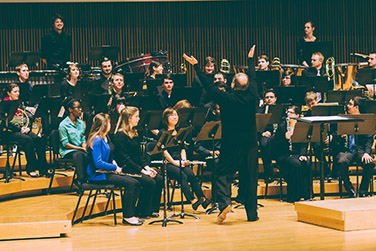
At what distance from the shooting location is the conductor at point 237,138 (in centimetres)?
559

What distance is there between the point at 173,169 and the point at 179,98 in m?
1.32

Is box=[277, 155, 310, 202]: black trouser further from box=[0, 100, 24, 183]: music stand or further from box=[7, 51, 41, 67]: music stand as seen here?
box=[7, 51, 41, 67]: music stand

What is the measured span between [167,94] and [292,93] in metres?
1.55

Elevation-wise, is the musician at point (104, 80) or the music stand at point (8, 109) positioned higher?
the musician at point (104, 80)

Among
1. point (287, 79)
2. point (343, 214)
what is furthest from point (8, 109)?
point (287, 79)

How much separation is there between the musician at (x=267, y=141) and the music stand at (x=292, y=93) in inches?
6.1

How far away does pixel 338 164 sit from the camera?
22.3 ft

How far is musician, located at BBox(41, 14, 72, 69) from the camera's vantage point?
8.82 m

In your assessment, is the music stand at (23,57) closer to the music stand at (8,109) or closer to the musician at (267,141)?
the music stand at (8,109)

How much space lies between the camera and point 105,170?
5.71 meters

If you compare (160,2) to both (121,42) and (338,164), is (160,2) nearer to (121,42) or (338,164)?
(121,42)

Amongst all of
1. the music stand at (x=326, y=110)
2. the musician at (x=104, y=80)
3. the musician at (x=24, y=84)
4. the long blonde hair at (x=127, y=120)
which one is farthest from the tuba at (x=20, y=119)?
the music stand at (x=326, y=110)

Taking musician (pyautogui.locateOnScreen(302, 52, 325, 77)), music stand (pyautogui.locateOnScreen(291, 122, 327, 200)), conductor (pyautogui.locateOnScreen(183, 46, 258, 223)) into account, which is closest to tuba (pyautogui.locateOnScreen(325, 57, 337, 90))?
musician (pyautogui.locateOnScreen(302, 52, 325, 77))

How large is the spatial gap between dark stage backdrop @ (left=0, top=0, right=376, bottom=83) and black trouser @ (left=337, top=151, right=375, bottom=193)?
192 inches
